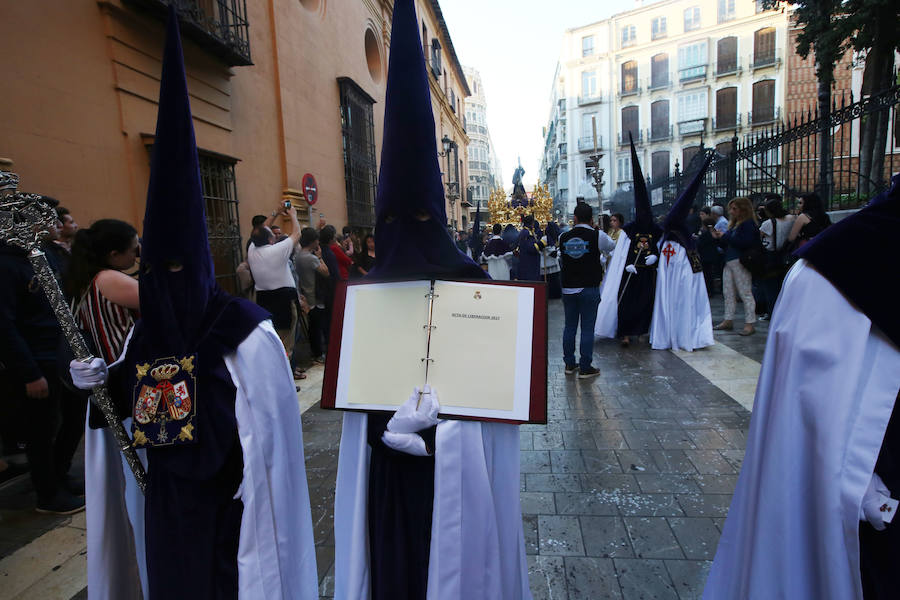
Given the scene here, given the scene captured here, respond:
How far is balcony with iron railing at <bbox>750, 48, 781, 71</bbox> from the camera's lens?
3366cm

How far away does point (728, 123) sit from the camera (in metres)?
35.8

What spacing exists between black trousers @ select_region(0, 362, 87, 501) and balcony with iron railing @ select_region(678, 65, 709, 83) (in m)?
42.3

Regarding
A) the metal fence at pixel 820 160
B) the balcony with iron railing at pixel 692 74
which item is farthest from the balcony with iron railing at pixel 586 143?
the metal fence at pixel 820 160

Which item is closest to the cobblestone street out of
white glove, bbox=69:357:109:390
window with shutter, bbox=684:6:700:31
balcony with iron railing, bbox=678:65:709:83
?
white glove, bbox=69:357:109:390

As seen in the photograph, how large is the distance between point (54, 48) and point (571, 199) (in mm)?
41645

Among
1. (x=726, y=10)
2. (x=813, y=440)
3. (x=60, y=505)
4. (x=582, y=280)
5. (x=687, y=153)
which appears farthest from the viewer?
(x=687, y=153)

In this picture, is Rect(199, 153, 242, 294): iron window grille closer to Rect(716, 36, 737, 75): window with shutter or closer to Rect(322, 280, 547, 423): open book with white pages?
Rect(322, 280, 547, 423): open book with white pages

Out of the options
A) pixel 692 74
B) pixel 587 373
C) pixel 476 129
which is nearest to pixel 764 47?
pixel 692 74

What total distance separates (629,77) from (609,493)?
141 ft

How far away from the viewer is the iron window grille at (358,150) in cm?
1365

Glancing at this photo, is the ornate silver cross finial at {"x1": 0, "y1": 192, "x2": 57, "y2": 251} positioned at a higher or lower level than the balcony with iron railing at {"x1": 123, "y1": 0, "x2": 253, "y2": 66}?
lower

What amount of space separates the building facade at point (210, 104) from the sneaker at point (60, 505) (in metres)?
3.08

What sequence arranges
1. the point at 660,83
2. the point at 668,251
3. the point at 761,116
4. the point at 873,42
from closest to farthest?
the point at 668,251, the point at 873,42, the point at 761,116, the point at 660,83

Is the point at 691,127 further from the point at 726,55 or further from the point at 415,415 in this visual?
the point at 415,415
